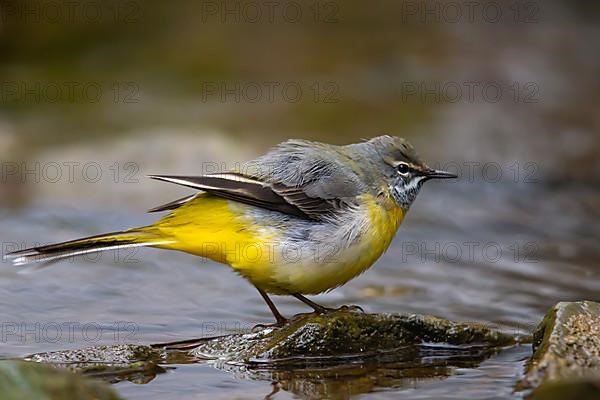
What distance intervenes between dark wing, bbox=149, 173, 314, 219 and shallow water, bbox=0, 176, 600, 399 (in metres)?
1.05

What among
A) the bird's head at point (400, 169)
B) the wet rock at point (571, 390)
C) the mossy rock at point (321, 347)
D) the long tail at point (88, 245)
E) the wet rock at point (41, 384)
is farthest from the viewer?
the bird's head at point (400, 169)

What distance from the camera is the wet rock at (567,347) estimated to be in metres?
5.51

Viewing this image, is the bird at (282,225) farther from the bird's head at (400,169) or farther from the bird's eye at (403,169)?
the bird's eye at (403,169)

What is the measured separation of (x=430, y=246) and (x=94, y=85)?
6.30m

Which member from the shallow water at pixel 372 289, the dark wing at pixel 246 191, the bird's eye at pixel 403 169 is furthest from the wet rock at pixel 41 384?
the bird's eye at pixel 403 169

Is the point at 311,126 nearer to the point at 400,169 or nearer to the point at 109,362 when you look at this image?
the point at 400,169

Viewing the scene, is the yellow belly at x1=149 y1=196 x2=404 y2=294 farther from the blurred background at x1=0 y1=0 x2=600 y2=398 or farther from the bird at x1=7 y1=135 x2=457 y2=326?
the blurred background at x1=0 y1=0 x2=600 y2=398

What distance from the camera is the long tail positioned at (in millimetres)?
6660

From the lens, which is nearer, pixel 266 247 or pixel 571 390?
pixel 571 390

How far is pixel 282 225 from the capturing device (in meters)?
6.87

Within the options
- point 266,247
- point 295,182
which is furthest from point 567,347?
point 295,182

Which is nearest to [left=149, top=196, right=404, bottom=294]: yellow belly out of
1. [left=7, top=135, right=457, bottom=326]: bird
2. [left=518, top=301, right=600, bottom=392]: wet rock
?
[left=7, top=135, right=457, bottom=326]: bird

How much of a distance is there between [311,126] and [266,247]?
721cm

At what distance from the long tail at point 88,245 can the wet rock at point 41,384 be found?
1.96 meters
